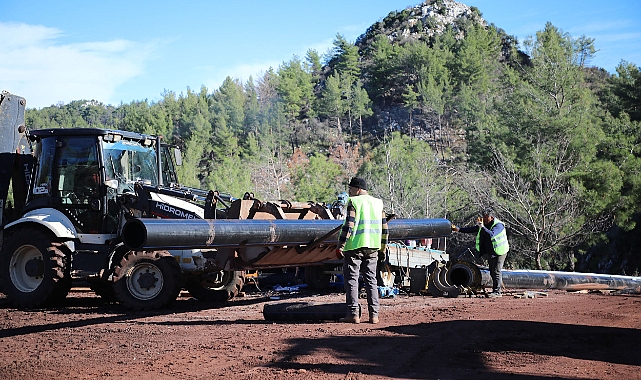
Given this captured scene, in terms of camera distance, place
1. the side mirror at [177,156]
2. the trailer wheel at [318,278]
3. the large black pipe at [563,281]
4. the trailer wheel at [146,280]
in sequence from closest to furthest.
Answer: the trailer wheel at [146,280]
the side mirror at [177,156]
the trailer wheel at [318,278]
the large black pipe at [563,281]

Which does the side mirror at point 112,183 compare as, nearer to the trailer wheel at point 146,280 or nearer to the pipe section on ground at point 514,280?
the trailer wheel at point 146,280

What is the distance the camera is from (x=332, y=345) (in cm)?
676

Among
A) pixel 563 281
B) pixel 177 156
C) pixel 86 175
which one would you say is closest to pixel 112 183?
pixel 86 175

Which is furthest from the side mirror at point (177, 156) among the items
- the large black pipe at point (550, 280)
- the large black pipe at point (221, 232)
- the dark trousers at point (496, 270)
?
the dark trousers at point (496, 270)

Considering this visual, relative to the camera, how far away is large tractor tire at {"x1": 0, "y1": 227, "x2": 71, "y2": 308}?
36.6 feet

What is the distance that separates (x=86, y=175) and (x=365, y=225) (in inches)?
231

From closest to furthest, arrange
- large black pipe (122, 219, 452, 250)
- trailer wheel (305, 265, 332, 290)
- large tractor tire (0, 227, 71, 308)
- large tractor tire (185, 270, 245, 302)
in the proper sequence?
large black pipe (122, 219, 452, 250), large tractor tire (0, 227, 71, 308), large tractor tire (185, 270, 245, 302), trailer wheel (305, 265, 332, 290)

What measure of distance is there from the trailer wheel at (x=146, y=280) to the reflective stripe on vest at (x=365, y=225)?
369cm

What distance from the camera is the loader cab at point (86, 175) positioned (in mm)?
11688

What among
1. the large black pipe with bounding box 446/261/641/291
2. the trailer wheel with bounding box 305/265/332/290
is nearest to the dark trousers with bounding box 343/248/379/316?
the large black pipe with bounding box 446/261/641/291

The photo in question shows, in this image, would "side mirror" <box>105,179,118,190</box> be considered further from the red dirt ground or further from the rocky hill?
the rocky hill

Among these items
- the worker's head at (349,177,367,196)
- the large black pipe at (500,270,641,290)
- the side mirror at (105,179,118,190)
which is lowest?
the large black pipe at (500,270,641,290)

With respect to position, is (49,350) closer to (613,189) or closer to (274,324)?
(274,324)

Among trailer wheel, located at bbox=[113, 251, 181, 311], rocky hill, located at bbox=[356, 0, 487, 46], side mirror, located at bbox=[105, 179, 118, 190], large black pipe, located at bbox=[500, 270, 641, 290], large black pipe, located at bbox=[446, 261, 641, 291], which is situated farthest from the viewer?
rocky hill, located at bbox=[356, 0, 487, 46]
